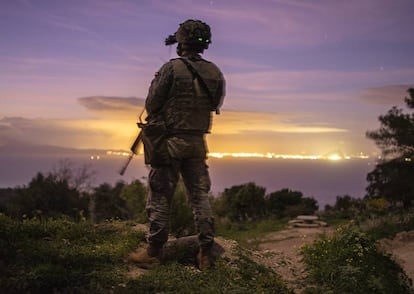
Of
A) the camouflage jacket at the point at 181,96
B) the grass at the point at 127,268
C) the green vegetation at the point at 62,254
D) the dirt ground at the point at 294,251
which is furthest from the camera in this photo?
the dirt ground at the point at 294,251

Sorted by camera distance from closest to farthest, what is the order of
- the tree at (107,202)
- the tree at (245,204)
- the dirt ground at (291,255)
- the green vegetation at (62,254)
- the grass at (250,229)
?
1. the green vegetation at (62,254)
2. the dirt ground at (291,255)
3. the grass at (250,229)
4. the tree at (245,204)
5. the tree at (107,202)

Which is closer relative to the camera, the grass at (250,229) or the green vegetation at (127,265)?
the green vegetation at (127,265)

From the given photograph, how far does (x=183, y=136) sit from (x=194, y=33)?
141 centimetres

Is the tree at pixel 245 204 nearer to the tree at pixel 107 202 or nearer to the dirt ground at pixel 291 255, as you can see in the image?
the tree at pixel 107 202

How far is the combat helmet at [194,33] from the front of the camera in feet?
20.8

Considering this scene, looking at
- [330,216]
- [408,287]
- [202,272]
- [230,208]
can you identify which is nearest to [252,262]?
[202,272]

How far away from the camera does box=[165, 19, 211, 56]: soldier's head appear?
633 centimetres

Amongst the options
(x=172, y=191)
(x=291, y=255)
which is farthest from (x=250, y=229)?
(x=172, y=191)

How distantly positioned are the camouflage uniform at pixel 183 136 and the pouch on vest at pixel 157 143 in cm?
7

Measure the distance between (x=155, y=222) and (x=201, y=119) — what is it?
1525 millimetres

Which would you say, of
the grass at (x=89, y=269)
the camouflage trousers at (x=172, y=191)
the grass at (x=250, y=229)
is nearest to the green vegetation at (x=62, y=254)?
the grass at (x=89, y=269)

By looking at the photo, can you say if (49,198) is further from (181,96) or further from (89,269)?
(181,96)

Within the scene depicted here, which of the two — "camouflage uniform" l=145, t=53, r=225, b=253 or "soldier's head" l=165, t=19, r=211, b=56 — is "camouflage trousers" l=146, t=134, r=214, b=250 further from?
"soldier's head" l=165, t=19, r=211, b=56

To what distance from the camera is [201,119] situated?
20.8 ft
